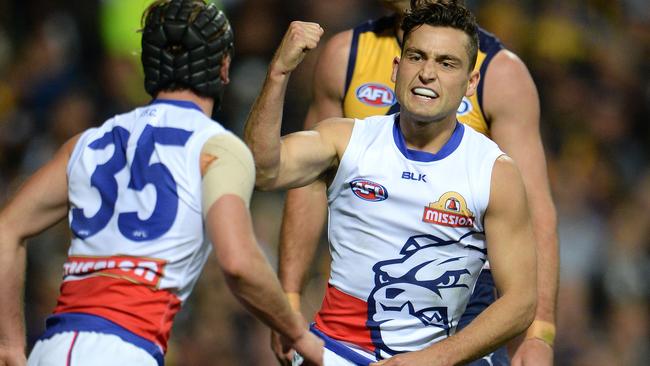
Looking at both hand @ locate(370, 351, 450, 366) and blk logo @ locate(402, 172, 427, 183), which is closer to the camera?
hand @ locate(370, 351, 450, 366)

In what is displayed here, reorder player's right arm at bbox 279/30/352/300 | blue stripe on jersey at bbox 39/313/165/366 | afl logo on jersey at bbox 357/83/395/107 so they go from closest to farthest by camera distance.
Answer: blue stripe on jersey at bbox 39/313/165/366 → afl logo on jersey at bbox 357/83/395/107 → player's right arm at bbox 279/30/352/300

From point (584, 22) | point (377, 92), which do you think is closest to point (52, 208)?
point (377, 92)

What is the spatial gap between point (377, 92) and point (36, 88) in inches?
198

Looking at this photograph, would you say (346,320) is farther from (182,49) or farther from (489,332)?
(182,49)

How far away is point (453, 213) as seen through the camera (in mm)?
4738

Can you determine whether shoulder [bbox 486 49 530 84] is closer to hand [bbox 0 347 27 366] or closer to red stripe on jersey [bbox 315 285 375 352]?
red stripe on jersey [bbox 315 285 375 352]

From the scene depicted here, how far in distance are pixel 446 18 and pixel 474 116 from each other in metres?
0.90

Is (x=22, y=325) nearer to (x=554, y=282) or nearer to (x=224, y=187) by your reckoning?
(x=224, y=187)

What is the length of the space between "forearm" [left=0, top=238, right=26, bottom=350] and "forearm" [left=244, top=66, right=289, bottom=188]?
957 mm

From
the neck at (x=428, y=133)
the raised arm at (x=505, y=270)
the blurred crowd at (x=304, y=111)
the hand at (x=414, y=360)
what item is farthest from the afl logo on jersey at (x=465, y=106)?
the blurred crowd at (x=304, y=111)

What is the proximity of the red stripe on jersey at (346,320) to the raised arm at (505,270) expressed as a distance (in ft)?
0.79

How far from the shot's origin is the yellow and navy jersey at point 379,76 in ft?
18.5

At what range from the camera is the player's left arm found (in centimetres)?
561

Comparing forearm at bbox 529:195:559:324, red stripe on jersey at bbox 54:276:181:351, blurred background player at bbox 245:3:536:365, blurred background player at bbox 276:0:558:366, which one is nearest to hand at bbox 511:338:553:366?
blurred background player at bbox 276:0:558:366
